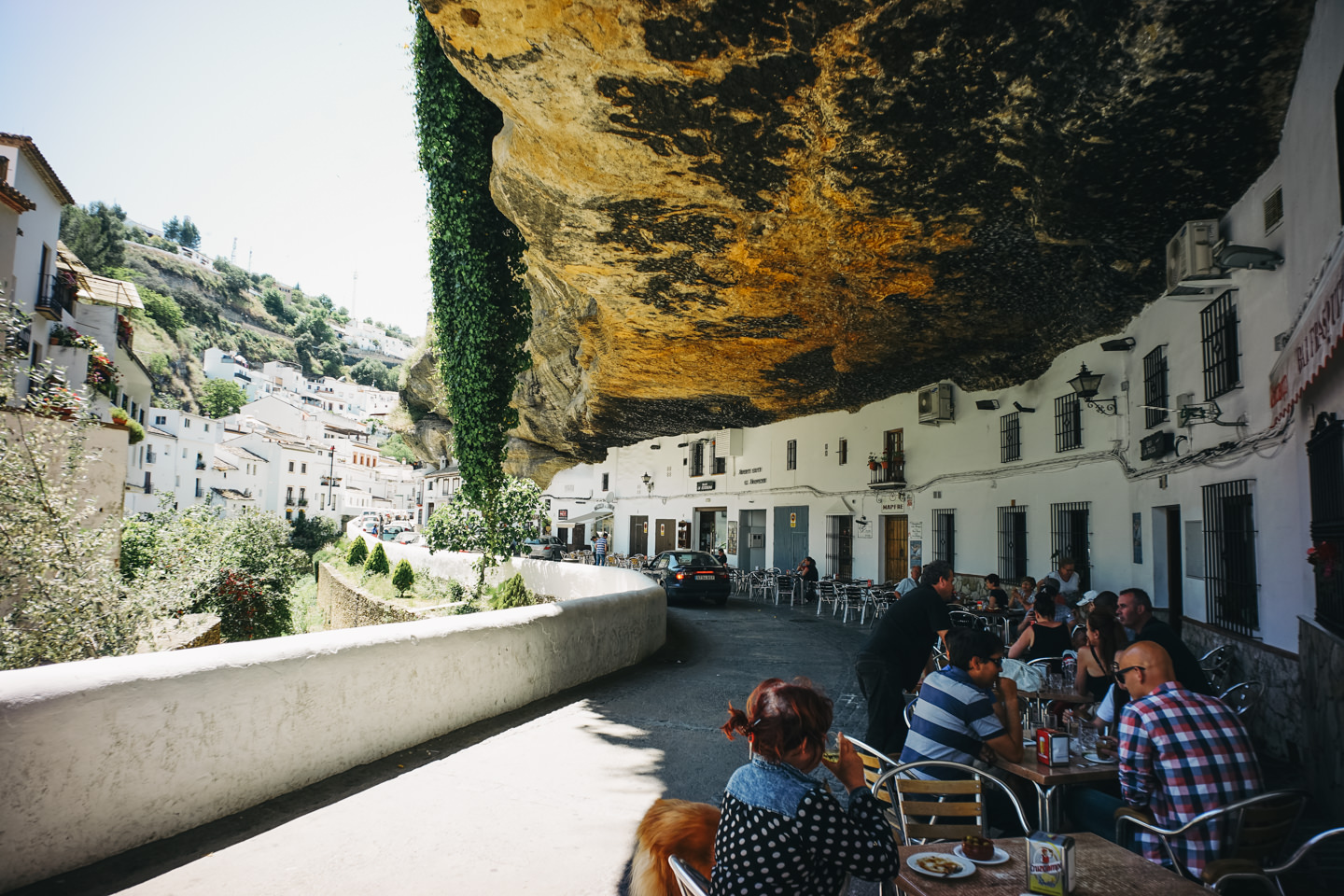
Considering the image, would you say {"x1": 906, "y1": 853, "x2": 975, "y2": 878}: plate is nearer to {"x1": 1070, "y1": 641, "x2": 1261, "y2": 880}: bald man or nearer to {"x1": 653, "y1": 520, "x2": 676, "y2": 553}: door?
{"x1": 1070, "y1": 641, "x2": 1261, "y2": 880}: bald man

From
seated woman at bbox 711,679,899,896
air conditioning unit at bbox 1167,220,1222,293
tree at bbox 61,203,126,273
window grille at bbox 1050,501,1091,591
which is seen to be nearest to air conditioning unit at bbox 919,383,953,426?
window grille at bbox 1050,501,1091,591

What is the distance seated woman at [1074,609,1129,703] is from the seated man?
164 cm

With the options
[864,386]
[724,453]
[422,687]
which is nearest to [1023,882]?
[422,687]

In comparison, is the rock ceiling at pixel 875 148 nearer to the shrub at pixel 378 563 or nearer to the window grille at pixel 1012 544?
the window grille at pixel 1012 544

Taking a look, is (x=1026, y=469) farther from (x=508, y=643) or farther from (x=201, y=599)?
(x=201, y=599)

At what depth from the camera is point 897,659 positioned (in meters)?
4.79

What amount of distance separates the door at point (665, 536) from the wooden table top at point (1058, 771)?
79.0 feet

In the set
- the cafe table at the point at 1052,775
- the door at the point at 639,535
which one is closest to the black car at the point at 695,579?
the door at the point at 639,535

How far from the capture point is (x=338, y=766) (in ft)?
16.3

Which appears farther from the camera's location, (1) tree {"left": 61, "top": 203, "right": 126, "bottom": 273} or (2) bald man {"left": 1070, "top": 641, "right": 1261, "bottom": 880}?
(1) tree {"left": 61, "top": 203, "right": 126, "bottom": 273}

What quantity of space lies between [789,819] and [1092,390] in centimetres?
1059

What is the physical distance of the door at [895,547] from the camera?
17.8 meters

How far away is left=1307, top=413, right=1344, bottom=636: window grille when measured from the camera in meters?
4.47

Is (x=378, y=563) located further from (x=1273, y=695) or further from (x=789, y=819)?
(x=789, y=819)
